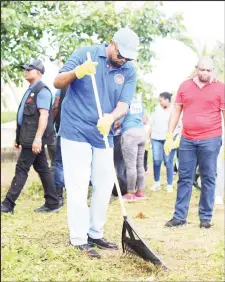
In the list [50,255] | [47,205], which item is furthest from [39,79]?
[50,255]

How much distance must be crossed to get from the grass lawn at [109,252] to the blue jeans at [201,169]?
0.23 metres

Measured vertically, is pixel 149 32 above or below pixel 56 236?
above

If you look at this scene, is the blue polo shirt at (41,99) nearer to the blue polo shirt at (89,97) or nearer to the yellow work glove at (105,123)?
the blue polo shirt at (89,97)

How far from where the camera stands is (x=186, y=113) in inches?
267

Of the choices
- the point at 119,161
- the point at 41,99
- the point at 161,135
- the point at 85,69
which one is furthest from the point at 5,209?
the point at 161,135

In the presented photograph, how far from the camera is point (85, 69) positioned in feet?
16.1

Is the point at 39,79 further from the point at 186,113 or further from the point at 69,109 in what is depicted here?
the point at 69,109

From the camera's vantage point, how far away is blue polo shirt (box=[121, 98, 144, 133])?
931cm

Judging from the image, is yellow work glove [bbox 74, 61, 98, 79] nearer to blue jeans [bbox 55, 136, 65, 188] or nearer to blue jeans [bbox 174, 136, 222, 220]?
blue jeans [bbox 174, 136, 222, 220]

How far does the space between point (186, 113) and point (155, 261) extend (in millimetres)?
2337

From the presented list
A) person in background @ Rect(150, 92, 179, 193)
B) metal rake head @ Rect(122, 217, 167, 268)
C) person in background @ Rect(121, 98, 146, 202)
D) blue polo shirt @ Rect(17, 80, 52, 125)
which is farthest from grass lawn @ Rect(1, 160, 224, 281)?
person in background @ Rect(150, 92, 179, 193)

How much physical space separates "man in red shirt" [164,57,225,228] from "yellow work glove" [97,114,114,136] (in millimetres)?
1848

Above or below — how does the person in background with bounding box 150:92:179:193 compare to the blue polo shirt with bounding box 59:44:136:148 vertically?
below

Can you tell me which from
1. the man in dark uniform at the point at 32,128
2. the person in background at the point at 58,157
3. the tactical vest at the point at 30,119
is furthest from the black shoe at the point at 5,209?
the person in background at the point at 58,157
